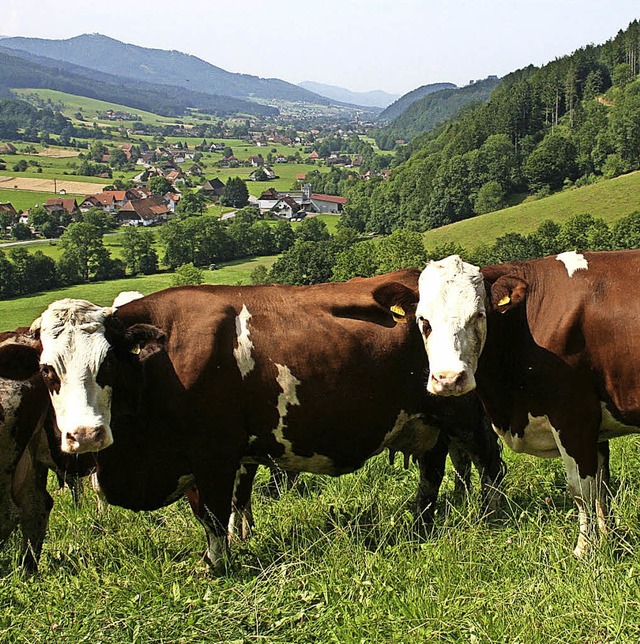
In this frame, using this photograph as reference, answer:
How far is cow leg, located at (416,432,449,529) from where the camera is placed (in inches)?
232

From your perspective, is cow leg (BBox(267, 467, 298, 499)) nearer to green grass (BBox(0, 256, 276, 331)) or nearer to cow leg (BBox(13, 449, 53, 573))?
cow leg (BBox(13, 449, 53, 573))

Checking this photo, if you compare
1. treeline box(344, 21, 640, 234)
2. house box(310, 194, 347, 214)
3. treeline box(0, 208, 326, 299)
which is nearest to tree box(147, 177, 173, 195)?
house box(310, 194, 347, 214)

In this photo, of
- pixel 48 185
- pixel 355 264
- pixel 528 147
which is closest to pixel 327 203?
pixel 528 147

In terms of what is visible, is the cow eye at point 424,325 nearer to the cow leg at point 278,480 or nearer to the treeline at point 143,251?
the cow leg at point 278,480

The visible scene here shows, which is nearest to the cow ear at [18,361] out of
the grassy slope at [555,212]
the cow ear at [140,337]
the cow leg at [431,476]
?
the cow ear at [140,337]

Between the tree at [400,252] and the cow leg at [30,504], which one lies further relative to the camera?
the tree at [400,252]

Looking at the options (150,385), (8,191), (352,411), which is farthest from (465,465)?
(8,191)

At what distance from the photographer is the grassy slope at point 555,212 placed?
241ft

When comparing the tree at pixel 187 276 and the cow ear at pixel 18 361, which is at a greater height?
the cow ear at pixel 18 361

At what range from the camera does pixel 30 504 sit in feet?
17.9

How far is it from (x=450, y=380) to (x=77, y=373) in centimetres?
243

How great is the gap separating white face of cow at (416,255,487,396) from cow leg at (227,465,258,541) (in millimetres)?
2023

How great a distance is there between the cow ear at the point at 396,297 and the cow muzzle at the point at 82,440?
2.37 m

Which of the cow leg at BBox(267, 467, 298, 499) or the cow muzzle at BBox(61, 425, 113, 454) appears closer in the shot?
the cow muzzle at BBox(61, 425, 113, 454)
